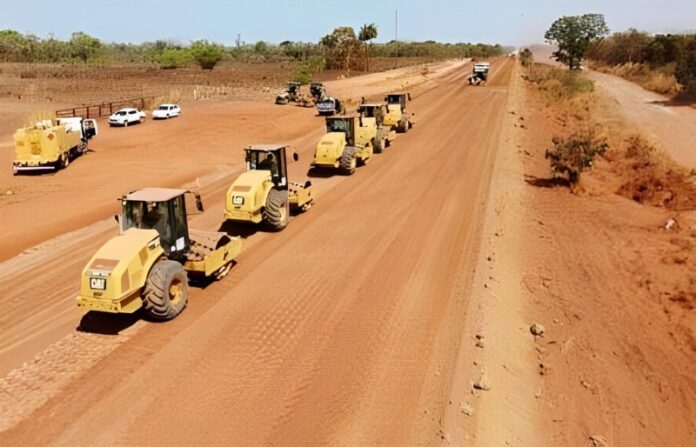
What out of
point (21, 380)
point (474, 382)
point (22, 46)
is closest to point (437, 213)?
point (474, 382)

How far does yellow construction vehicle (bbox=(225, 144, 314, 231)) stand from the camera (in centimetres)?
1419

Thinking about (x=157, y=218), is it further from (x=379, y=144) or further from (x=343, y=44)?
(x=343, y=44)

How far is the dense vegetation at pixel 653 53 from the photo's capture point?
55094 millimetres

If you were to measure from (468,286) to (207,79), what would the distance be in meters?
64.8

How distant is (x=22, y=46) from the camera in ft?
358

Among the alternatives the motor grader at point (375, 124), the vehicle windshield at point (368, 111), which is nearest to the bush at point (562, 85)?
the motor grader at point (375, 124)

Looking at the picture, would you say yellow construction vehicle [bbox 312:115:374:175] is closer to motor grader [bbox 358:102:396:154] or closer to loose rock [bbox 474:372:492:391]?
motor grader [bbox 358:102:396:154]

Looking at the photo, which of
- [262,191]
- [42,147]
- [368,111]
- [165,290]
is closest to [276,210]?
[262,191]

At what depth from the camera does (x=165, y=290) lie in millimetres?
10094

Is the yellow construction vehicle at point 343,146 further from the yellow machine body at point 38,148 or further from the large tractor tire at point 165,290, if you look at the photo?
the yellow machine body at point 38,148

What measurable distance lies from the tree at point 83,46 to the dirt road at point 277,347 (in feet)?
367

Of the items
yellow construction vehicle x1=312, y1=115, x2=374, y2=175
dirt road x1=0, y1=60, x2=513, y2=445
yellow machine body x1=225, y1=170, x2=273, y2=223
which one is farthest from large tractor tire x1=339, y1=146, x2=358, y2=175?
yellow machine body x1=225, y1=170, x2=273, y2=223

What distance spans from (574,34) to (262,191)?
7439cm

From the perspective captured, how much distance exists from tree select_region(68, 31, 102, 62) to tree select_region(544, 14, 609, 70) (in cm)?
8852
